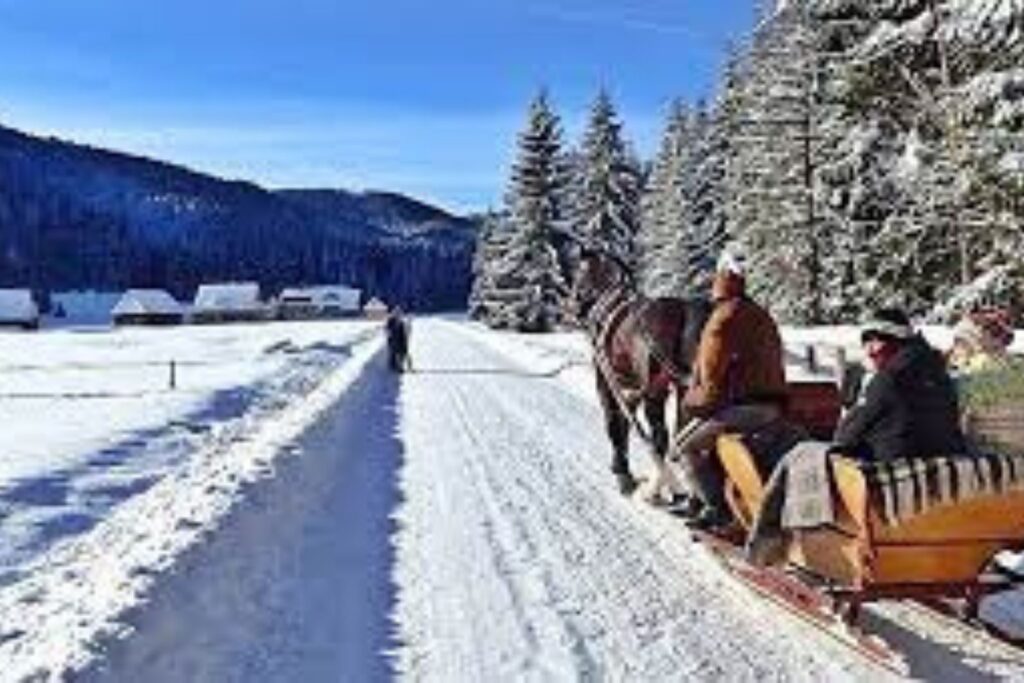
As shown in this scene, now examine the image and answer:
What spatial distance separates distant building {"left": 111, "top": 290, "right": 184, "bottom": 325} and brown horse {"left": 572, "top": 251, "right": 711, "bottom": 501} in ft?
521

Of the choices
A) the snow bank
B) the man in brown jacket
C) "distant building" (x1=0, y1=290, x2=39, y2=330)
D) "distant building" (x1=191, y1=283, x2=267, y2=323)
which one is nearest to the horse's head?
the snow bank

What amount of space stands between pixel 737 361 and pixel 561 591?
2.34 m

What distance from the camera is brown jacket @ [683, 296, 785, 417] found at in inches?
456

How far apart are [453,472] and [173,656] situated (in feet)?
28.6

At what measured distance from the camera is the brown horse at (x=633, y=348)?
1417 cm

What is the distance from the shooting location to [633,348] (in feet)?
49.3

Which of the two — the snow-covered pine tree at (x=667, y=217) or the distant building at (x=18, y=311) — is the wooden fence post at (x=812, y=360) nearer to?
the snow-covered pine tree at (x=667, y=217)

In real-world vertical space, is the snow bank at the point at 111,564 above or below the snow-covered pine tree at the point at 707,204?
below

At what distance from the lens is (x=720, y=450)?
11047 mm

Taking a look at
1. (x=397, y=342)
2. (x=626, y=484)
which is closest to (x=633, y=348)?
(x=626, y=484)

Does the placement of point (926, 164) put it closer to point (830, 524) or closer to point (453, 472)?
point (453, 472)

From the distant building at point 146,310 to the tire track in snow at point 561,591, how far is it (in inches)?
6257

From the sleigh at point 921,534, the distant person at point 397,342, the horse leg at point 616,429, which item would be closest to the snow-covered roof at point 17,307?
the distant person at point 397,342

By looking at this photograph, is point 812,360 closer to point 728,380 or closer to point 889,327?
point 728,380
